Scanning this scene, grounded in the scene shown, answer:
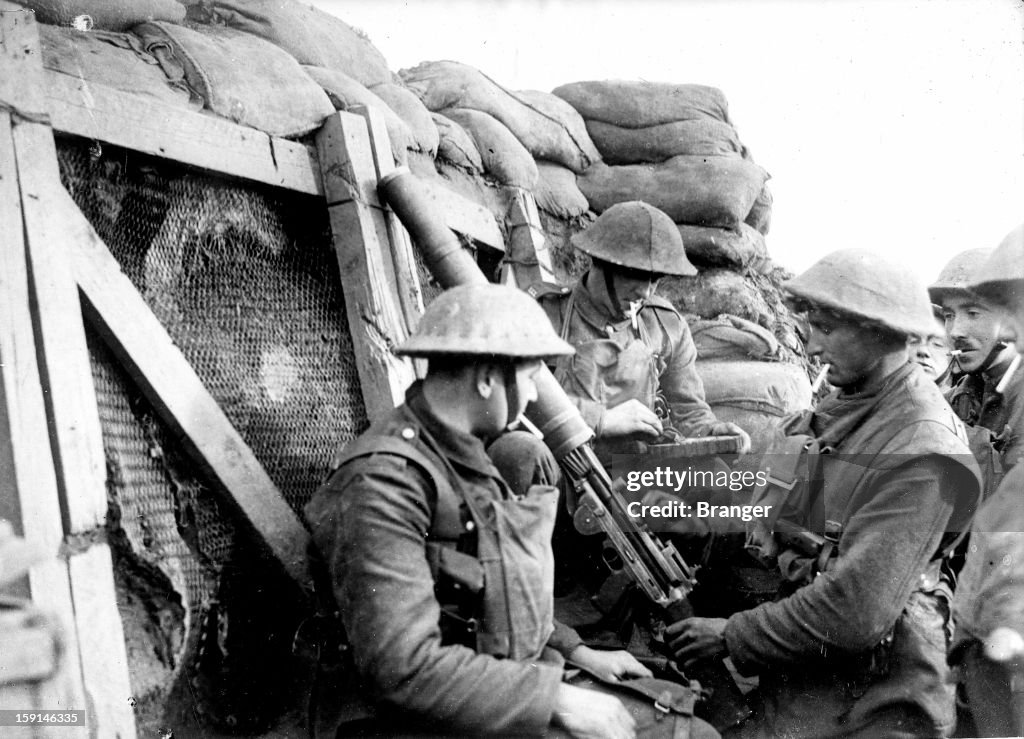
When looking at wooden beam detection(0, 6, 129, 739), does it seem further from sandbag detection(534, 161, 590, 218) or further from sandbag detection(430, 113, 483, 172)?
sandbag detection(534, 161, 590, 218)

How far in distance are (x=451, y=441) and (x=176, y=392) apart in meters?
0.93

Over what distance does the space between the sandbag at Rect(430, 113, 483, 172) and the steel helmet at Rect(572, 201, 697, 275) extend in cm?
75

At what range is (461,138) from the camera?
15.9 ft

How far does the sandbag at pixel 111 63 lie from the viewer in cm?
269

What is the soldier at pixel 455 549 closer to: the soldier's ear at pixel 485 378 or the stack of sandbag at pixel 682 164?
the soldier's ear at pixel 485 378

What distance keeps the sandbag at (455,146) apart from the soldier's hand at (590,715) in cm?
306

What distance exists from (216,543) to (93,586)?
569 millimetres

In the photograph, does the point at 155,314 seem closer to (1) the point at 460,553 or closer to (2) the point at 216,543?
(2) the point at 216,543

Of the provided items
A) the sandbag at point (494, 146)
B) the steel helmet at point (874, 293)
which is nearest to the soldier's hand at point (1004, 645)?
the steel helmet at point (874, 293)

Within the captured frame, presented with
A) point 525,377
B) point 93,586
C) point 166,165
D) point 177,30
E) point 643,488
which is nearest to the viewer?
point 93,586


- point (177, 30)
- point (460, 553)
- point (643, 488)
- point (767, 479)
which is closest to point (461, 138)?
point (177, 30)

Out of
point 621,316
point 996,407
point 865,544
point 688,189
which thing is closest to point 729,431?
point 621,316

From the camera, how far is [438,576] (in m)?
2.26

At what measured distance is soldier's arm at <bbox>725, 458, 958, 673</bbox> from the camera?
2.65 m
